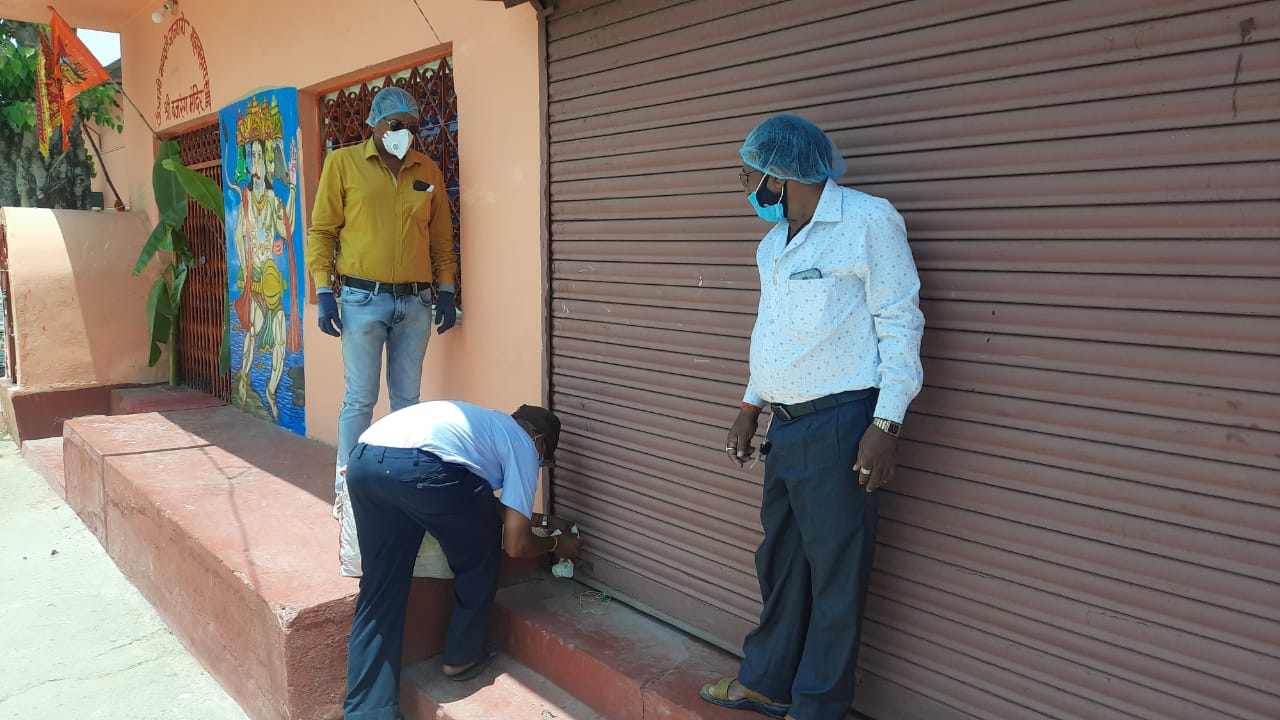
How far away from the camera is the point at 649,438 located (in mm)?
3340

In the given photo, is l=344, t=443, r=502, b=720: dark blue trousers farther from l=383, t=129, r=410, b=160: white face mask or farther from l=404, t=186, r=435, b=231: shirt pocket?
l=383, t=129, r=410, b=160: white face mask

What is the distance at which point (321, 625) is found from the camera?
10.3 ft

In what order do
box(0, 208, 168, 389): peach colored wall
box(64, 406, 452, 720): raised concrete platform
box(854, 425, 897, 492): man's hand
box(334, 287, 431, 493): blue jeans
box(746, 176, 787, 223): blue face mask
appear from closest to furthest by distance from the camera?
box(854, 425, 897, 492): man's hand, box(746, 176, 787, 223): blue face mask, box(64, 406, 452, 720): raised concrete platform, box(334, 287, 431, 493): blue jeans, box(0, 208, 168, 389): peach colored wall

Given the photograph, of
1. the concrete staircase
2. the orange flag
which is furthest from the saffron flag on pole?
the concrete staircase

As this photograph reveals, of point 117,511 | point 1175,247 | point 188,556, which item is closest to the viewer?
point 1175,247

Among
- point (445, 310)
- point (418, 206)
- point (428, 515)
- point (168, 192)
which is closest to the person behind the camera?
point (428, 515)

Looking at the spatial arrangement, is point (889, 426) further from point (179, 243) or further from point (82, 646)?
point (179, 243)

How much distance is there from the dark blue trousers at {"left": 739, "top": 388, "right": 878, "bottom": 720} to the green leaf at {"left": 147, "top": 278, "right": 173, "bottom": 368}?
6990 mm

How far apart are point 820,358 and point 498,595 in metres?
1.84

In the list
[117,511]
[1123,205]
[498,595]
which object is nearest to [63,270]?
[117,511]

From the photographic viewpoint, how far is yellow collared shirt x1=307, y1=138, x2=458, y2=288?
398 cm

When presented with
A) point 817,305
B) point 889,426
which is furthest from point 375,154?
point 889,426

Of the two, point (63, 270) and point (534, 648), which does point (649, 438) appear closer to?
point (534, 648)

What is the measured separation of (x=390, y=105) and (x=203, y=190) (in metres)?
3.89
